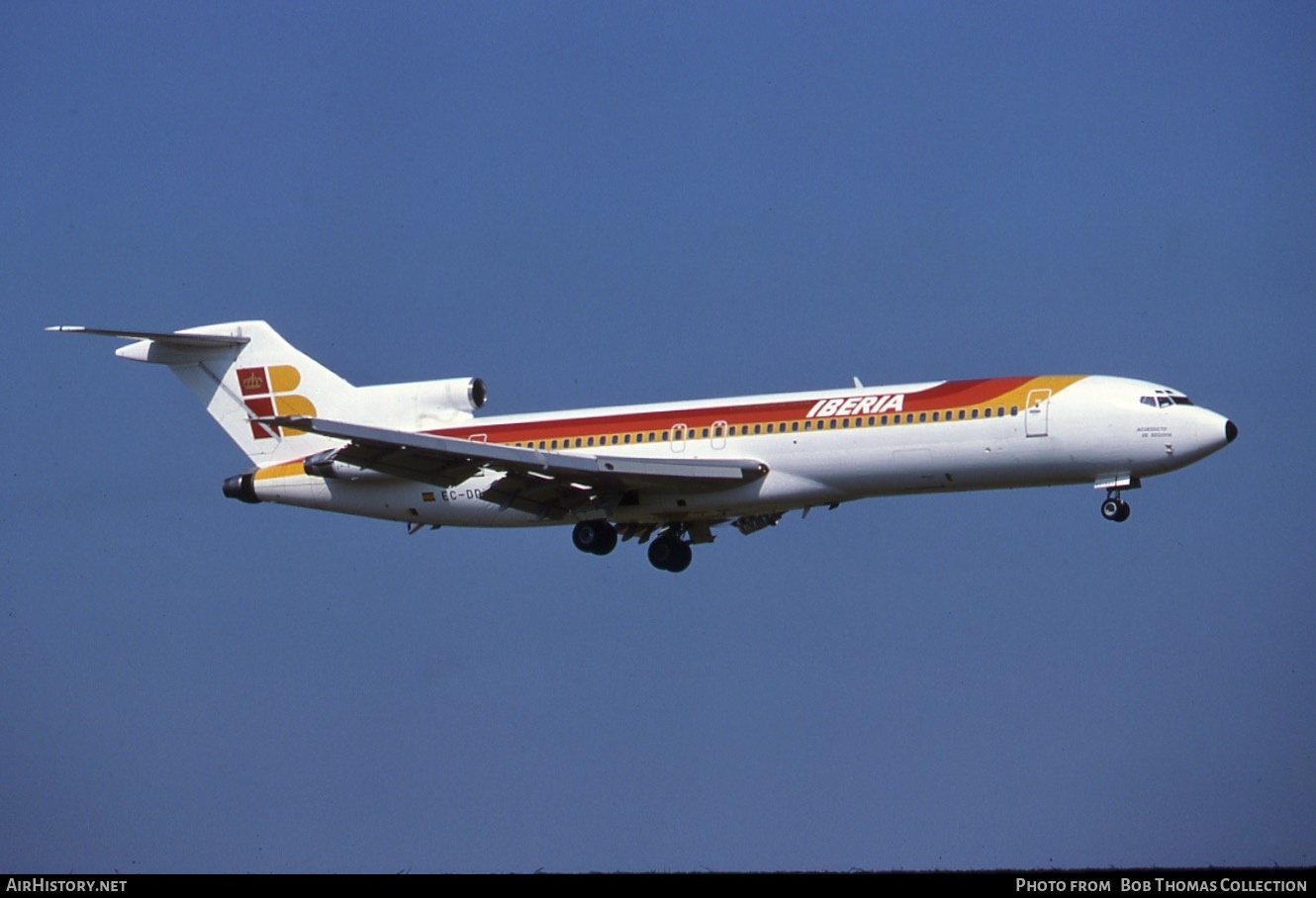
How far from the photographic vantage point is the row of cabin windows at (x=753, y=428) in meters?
40.3

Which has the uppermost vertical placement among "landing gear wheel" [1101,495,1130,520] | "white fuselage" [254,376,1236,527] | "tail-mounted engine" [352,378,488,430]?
"tail-mounted engine" [352,378,488,430]

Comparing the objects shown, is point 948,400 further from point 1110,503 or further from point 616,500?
point 616,500

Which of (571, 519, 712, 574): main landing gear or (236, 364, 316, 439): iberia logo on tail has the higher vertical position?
(236, 364, 316, 439): iberia logo on tail

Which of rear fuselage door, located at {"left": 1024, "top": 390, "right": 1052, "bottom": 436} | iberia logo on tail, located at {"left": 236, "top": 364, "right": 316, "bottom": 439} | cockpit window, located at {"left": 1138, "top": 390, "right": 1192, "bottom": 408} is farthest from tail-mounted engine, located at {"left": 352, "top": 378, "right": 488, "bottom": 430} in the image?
cockpit window, located at {"left": 1138, "top": 390, "right": 1192, "bottom": 408}

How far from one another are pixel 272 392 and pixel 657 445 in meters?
11.2

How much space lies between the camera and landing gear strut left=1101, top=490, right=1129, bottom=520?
40.2 m

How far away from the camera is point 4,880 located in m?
29.8

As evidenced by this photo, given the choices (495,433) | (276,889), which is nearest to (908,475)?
(495,433)

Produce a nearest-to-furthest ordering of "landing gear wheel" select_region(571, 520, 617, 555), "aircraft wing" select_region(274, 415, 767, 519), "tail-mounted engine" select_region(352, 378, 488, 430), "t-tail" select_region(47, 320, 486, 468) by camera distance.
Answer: "aircraft wing" select_region(274, 415, 767, 519), "landing gear wheel" select_region(571, 520, 617, 555), "tail-mounted engine" select_region(352, 378, 488, 430), "t-tail" select_region(47, 320, 486, 468)

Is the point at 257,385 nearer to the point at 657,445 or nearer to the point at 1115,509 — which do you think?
the point at 657,445

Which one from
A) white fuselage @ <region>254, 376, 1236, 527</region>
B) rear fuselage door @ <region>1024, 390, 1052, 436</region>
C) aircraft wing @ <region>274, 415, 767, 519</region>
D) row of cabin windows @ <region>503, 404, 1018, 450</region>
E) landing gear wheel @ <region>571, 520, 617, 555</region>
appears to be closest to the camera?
white fuselage @ <region>254, 376, 1236, 527</region>

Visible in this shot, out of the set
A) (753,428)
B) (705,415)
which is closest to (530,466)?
(705,415)

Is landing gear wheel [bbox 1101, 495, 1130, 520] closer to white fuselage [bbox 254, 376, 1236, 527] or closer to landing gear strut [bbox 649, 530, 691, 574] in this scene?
white fuselage [bbox 254, 376, 1236, 527]

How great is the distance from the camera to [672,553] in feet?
153
